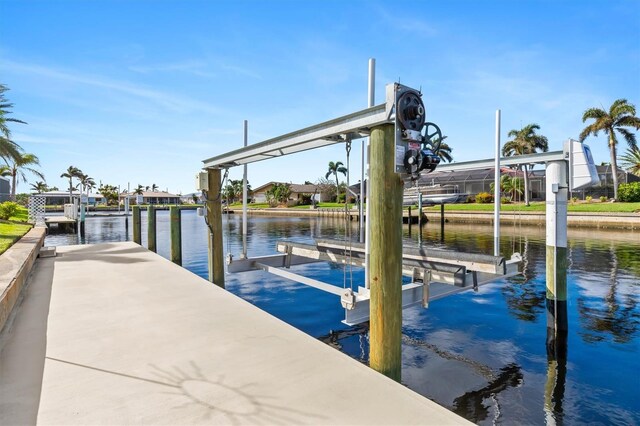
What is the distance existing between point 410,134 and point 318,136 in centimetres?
144

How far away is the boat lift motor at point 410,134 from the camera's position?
138 inches

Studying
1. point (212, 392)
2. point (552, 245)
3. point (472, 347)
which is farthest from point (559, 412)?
point (212, 392)

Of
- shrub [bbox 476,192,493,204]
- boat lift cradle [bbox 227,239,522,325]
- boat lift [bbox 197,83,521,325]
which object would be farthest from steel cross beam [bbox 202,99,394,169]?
shrub [bbox 476,192,493,204]

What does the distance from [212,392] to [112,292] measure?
4.24m

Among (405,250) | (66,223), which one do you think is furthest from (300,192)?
(405,250)

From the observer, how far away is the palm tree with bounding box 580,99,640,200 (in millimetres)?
36531

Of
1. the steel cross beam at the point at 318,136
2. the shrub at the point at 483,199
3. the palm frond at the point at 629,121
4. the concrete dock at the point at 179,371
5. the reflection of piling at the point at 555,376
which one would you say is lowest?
the reflection of piling at the point at 555,376

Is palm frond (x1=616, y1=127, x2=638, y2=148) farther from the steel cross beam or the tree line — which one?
the steel cross beam

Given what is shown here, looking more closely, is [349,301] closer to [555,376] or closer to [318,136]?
[318,136]

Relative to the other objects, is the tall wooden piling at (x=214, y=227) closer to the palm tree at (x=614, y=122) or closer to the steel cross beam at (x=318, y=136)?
the steel cross beam at (x=318, y=136)

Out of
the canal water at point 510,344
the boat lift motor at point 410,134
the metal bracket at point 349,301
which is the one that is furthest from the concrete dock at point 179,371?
the boat lift motor at point 410,134

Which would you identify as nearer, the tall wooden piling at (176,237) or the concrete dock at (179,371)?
the concrete dock at (179,371)

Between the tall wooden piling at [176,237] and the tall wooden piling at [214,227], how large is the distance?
269cm

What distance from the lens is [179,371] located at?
11.2 ft
